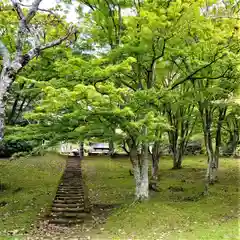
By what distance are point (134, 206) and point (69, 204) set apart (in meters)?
2.75

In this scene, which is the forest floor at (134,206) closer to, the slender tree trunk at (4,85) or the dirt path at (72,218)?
the dirt path at (72,218)

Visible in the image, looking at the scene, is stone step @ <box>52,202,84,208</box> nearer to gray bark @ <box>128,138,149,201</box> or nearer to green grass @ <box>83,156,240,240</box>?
green grass @ <box>83,156,240,240</box>

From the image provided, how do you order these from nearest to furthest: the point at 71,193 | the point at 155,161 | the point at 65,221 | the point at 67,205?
the point at 65,221 → the point at 67,205 → the point at 71,193 → the point at 155,161

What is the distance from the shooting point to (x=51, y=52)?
39.5 ft

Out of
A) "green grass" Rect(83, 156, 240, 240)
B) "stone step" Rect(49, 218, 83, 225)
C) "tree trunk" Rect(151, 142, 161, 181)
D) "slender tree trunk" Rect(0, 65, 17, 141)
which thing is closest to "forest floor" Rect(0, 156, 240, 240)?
"green grass" Rect(83, 156, 240, 240)

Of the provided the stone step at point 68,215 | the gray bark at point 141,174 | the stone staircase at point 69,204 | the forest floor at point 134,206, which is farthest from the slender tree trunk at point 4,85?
the gray bark at point 141,174

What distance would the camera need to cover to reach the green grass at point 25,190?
34.0 feet

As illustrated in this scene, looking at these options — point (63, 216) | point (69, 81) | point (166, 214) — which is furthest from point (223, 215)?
point (69, 81)

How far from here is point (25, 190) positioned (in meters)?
14.9

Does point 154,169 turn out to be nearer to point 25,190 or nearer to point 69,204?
point 69,204

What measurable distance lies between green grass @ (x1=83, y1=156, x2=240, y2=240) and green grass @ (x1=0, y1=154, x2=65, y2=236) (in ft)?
7.27

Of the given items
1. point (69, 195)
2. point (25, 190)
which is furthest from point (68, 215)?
point (25, 190)

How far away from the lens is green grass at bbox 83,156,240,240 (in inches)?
338

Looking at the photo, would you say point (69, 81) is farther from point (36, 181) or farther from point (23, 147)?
point (23, 147)
